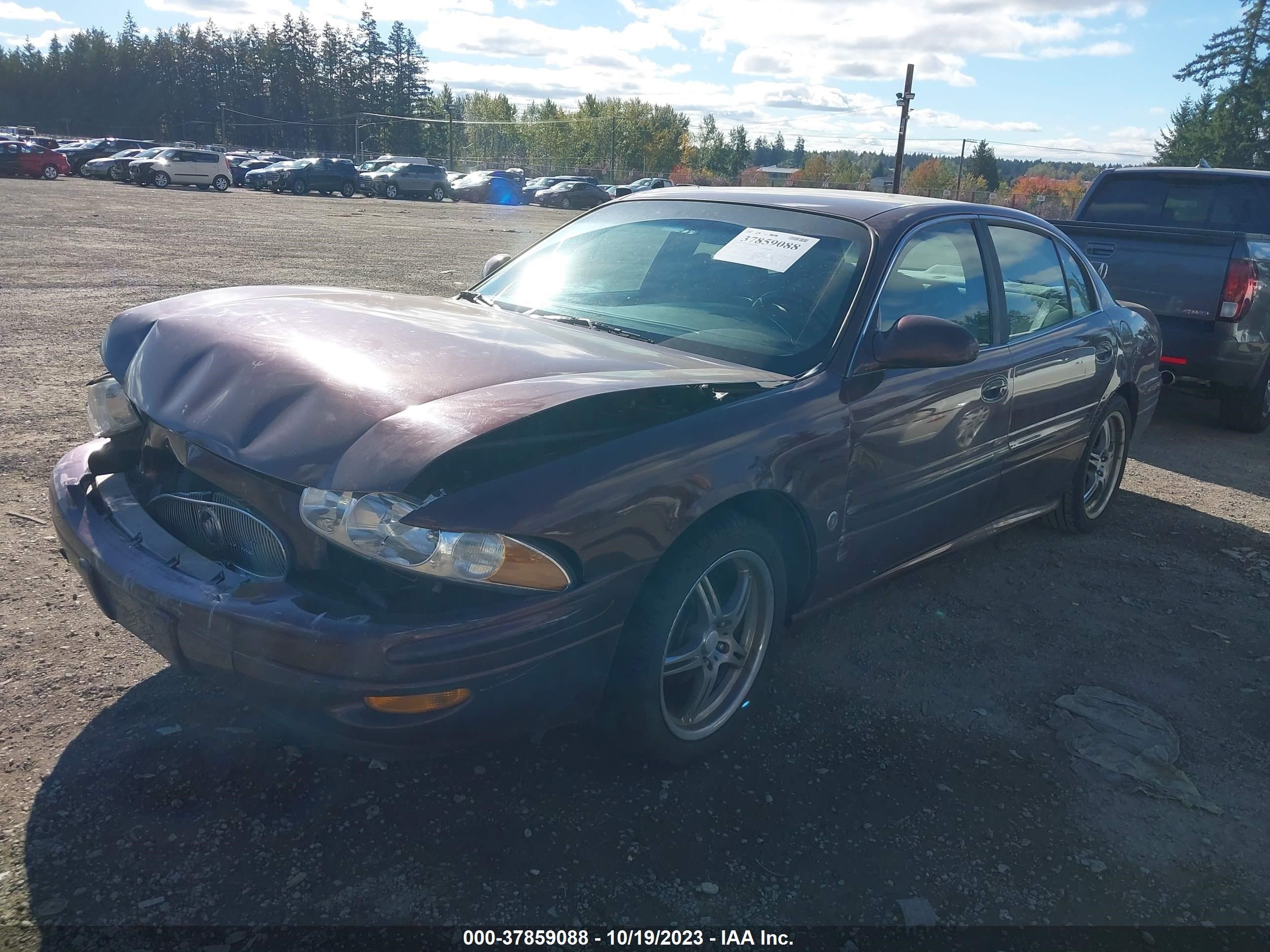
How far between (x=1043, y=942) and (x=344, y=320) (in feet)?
8.33

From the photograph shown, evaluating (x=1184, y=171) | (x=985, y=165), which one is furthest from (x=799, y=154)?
(x=1184, y=171)

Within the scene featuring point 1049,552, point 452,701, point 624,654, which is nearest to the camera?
point 452,701

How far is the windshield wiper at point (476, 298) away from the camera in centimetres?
383

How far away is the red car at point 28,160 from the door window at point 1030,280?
139 feet

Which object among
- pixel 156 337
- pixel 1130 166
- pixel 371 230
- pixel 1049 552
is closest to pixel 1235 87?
pixel 371 230

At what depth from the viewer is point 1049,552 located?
15.8 ft

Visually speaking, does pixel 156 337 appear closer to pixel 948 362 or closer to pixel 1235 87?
pixel 948 362

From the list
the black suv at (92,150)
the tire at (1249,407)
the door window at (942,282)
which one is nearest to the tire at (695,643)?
the door window at (942,282)

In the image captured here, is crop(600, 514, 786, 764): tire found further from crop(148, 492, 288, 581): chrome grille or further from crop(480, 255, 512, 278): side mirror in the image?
crop(480, 255, 512, 278): side mirror

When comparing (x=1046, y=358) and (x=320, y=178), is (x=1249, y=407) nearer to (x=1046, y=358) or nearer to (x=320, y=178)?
(x=1046, y=358)

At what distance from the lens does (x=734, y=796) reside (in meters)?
2.73

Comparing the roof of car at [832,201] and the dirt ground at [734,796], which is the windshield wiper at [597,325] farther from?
the dirt ground at [734,796]

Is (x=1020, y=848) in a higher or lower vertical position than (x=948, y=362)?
lower

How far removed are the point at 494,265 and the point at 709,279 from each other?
4.17ft
